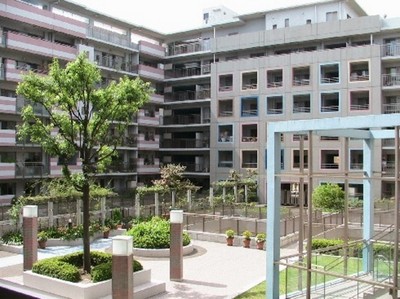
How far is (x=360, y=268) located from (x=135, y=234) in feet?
34.0

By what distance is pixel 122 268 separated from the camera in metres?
12.5

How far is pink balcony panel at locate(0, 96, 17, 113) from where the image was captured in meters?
34.3

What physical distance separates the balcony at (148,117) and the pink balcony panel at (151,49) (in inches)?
246

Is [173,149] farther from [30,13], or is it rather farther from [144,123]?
[30,13]

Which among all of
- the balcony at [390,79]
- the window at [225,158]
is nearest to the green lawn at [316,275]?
the balcony at [390,79]

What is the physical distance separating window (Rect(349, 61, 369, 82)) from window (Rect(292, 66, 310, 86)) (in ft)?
12.5

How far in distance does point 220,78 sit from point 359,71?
13155 mm

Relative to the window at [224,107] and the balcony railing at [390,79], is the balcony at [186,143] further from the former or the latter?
the balcony railing at [390,79]

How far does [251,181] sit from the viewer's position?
137 feet

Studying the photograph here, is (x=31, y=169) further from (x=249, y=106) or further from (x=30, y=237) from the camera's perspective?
(x=249, y=106)

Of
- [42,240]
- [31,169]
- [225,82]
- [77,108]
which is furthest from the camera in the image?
[225,82]

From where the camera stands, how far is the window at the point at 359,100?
39.7 metres

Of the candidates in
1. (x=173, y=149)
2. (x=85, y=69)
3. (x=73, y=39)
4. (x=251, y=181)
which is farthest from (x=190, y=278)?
(x=173, y=149)

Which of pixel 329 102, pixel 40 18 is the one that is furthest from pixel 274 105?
pixel 40 18
